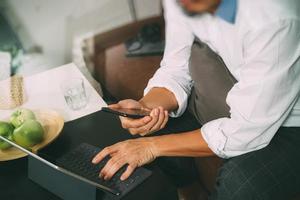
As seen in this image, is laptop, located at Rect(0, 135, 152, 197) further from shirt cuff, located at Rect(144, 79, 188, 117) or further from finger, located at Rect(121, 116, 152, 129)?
shirt cuff, located at Rect(144, 79, 188, 117)

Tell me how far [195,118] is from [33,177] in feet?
2.03

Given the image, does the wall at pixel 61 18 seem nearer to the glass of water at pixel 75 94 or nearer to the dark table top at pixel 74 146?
the glass of water at pixel 75 94

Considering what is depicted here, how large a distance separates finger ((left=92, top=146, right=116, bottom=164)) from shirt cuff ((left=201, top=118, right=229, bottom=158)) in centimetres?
28

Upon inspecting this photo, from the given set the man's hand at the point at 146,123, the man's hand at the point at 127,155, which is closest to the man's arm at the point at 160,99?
the man's hand at the point at 146,123

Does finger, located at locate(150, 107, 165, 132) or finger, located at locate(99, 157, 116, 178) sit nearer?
finger, located at locate(99, 157, 116, 178)

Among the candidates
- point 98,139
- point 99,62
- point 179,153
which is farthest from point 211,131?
point 99,62

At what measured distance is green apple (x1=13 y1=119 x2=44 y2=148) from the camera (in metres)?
0.96

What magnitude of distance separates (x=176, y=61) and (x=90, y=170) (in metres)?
0.57

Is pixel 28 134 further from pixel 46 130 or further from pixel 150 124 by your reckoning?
pixel 150 124

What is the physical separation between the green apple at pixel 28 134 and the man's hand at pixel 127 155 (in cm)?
19

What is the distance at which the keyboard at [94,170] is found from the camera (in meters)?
0.85

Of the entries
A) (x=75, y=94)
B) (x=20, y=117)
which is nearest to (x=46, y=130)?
(x=20, y=117)

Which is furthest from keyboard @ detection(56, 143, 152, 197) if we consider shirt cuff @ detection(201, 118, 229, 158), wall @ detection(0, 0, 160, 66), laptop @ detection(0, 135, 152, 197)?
wall @ detection(0, 0, 160, 66)

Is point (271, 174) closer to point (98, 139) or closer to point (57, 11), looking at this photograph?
point (98, 139)
